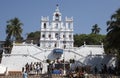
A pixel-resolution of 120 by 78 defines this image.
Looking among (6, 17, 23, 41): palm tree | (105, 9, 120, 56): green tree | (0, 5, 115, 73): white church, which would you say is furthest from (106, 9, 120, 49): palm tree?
(6, 17, 23, 41): palm tree

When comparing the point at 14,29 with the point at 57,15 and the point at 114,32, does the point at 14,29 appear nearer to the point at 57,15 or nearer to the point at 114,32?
the point at 57,15

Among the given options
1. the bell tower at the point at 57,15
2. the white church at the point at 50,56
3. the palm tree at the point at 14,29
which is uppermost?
the bell tower at the point at 57,15

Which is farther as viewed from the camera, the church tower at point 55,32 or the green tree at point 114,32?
the church tower at point 55,32

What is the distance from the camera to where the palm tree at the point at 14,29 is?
70812 mm

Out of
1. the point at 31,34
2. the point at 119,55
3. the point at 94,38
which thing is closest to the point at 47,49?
the point at 119,55

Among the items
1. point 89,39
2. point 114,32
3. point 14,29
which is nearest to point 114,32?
point 114,32

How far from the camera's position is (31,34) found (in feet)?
363

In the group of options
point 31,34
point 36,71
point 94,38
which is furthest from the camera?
point 31,34

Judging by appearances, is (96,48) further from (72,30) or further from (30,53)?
(72,30)

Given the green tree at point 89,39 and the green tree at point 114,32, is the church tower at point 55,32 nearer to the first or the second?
the green tree at point 89,39

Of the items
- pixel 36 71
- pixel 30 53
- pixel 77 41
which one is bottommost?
pixel 36 71

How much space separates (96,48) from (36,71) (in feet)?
72.7

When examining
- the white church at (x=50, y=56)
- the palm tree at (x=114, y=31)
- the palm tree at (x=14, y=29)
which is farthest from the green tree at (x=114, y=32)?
the palm tree at (x=14, y=29)

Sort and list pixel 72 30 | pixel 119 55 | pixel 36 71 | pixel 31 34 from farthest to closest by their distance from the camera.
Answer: pixel 31 34, pixel 72 30, pixel 119 55, pixel 36 71
